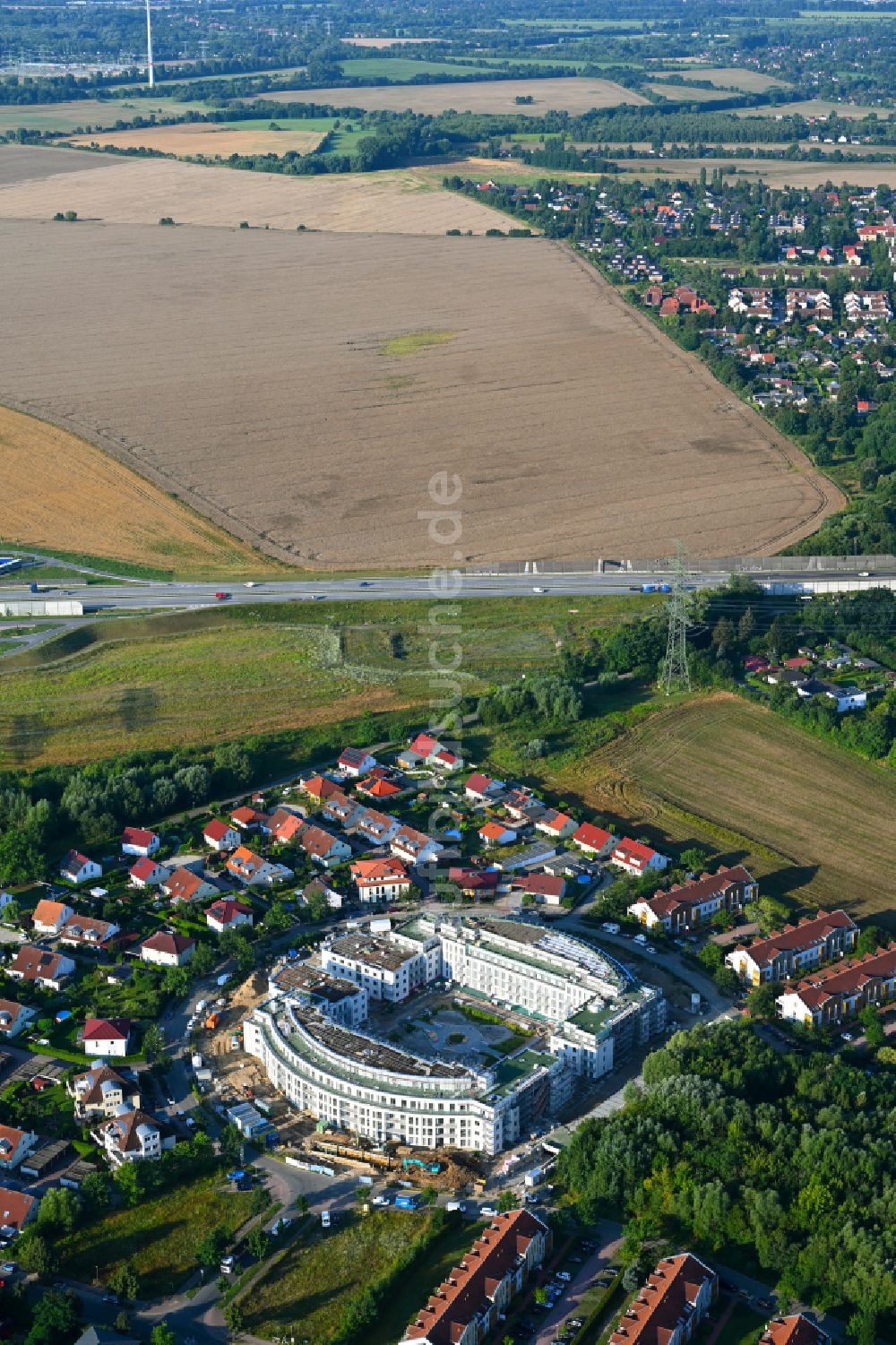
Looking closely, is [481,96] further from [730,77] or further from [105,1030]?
[105,1030]

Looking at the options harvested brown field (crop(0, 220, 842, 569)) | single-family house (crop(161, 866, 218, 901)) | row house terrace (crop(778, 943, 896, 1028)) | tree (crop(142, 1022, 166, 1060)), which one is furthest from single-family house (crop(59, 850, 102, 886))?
harvested brown field (crop(0, 220, 842, 569))

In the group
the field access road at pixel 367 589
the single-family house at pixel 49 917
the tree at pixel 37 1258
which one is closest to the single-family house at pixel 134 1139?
the tree at pixel 37 1258

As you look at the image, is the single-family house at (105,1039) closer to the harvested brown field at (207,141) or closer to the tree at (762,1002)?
the tree at (762,1002)

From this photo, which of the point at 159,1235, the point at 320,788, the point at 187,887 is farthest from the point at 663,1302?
the point at 320,788

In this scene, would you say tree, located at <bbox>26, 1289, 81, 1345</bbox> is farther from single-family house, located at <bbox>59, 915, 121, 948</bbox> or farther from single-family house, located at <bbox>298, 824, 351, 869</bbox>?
single-family house, located at <bbox>298, 824, 351, 869</bbox>

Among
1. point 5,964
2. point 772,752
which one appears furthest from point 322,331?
point 5,964
